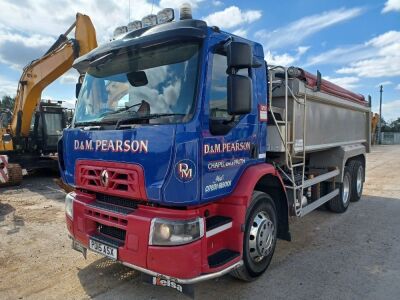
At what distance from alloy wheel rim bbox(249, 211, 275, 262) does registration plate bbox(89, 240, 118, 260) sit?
4.96 ft

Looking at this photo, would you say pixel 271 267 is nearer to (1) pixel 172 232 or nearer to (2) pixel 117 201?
(1) pixel 172 232

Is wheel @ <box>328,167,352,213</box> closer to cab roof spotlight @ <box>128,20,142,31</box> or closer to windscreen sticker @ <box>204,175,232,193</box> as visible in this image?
windscreen sticker @ <box>204,175,232,193</box>

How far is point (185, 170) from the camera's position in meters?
3.08

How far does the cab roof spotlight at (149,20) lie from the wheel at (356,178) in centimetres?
569

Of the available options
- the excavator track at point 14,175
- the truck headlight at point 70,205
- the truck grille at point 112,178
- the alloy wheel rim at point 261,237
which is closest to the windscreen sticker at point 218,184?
the truck grille at point 112,178

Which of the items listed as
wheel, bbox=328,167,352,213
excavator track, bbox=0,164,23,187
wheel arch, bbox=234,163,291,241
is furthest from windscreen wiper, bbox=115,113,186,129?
excavator track, bbox=0,164,23,187

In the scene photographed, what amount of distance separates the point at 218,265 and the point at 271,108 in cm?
212

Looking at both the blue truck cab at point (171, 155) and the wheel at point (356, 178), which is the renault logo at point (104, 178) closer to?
the blue truck cab at point (171, 155)

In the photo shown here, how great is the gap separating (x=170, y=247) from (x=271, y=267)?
1913 mm

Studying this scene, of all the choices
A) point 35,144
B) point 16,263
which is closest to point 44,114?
point 35,144

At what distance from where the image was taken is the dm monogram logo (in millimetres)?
3062

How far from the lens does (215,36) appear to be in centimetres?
338

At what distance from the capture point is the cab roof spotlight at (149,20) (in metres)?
3.89

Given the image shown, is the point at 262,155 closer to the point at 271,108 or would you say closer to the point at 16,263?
the point at 271,108
